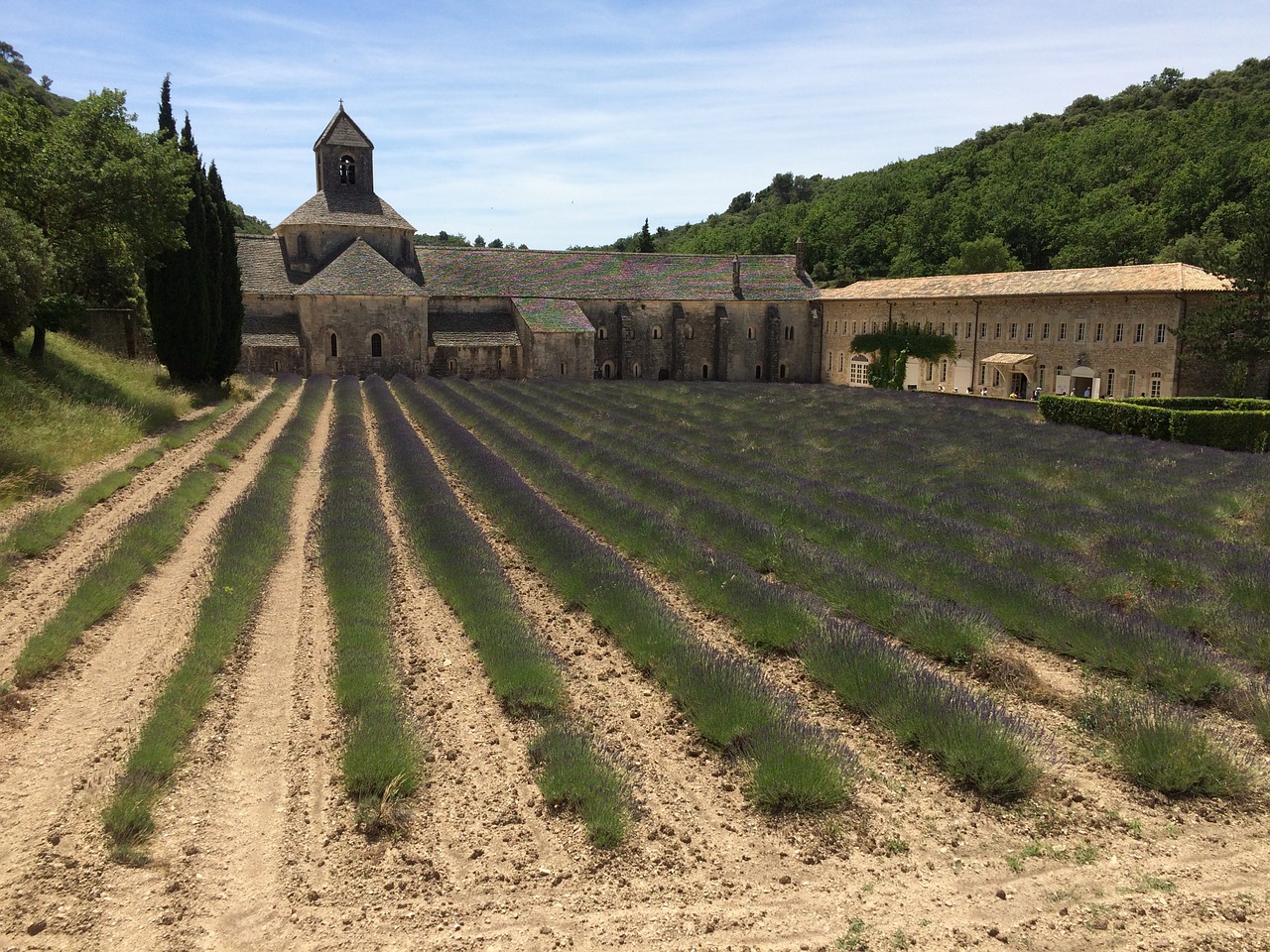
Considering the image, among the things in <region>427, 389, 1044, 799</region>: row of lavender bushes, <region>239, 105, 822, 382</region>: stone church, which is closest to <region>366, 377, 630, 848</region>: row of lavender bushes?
<region>427, 389, 1044, 799</region>: row of lavender bushes

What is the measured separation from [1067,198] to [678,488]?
182 feet

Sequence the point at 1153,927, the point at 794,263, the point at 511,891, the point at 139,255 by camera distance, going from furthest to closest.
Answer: the point at 794,263 < the point at 139,255 < the point at 511,891 < the point at 1153,927

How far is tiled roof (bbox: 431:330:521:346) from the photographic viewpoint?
41969mm

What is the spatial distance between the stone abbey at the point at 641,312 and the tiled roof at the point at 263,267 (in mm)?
93

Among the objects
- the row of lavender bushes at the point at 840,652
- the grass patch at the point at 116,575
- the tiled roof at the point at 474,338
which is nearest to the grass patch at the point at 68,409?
the grass patch at the point at 116,575

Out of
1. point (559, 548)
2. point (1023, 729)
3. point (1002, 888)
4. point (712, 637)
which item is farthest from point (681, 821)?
point (559, 548)

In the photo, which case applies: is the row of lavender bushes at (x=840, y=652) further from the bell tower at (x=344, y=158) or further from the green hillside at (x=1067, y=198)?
the bell tower at (x=344, y=158)

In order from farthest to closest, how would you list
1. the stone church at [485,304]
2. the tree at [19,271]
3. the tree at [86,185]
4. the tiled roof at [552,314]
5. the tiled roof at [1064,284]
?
the tiled roof at [552,314]
the stone church at [485,304]
the tiled roof at [1064,284]
the tree at [86,185]
the tree at [19,271]

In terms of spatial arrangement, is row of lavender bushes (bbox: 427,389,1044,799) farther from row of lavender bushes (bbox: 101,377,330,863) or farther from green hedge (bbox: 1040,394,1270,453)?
green hedge (bbox: 1040,394,1270,453)

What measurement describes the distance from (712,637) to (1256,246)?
3000cm

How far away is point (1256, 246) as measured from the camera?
28.4 meters

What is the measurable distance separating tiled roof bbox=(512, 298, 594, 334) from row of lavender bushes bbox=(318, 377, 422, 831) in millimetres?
28139

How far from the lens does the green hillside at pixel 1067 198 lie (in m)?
50.2

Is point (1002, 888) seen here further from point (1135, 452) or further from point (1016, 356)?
point (1016, 356)
